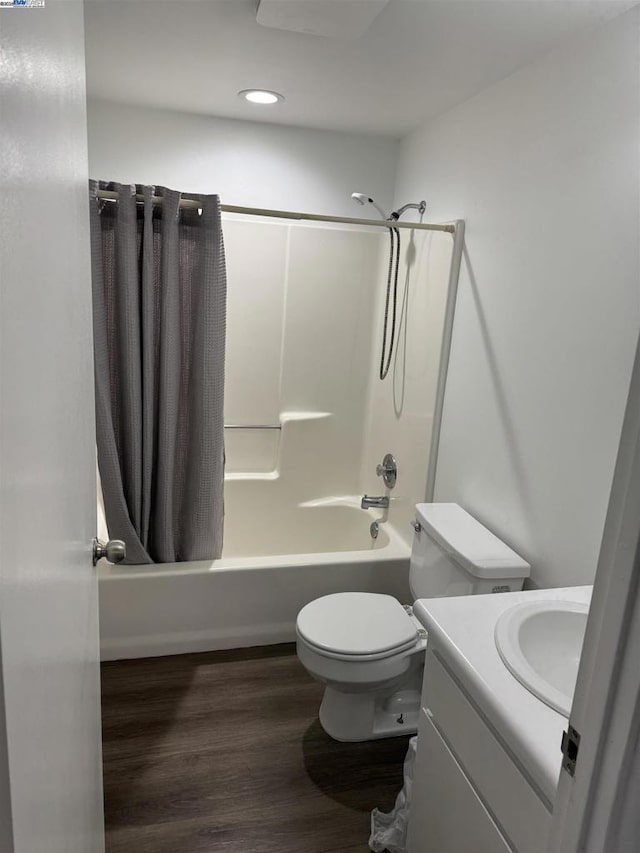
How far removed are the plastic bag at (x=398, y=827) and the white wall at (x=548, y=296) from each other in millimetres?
681

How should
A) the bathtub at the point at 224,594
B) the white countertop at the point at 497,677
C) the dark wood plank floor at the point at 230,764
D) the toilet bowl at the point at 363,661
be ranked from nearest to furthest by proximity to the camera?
the white countertop at the point at 497,677
the dark wood plank floor at the point at 230,764
the toilet bowl at the point at 363,661
the bathtub at the point at 224,594

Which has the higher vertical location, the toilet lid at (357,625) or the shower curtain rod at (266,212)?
the shower curtain rod at (266,212)

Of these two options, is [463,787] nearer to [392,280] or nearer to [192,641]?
[192,641]

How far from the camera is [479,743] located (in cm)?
118

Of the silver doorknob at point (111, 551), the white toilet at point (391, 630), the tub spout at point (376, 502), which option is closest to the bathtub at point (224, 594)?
the tub spout at point (376, 502)

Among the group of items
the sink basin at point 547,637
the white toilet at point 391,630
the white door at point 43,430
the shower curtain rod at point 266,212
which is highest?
the shower curtain rod at point 266,212

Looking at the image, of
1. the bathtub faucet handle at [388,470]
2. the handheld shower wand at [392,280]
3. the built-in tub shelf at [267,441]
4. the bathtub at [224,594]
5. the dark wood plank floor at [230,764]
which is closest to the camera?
the dark wood plank floor at [230,764]

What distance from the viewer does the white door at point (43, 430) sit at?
55 cm

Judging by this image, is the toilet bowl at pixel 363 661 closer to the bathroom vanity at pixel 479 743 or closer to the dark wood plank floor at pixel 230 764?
the dark wood plank floor at pixel 230 764

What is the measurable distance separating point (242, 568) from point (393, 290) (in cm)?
158

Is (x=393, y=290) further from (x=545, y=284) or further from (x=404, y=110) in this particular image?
(x=545, y=284)

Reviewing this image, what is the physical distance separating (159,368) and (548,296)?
55.2 inches

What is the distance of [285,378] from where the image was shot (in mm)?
3277

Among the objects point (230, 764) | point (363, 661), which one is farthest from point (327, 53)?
point (230, 764)
